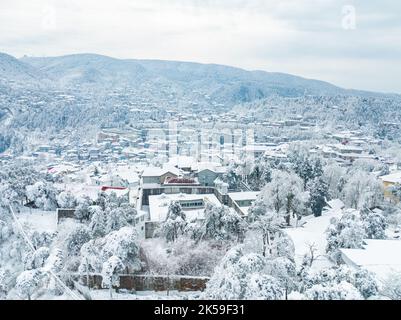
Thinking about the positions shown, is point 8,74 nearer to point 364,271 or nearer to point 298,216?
point 298,216

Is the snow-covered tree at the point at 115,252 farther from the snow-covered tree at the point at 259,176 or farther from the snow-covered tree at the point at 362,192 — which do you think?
the snow-covered tree at the point at 362,192

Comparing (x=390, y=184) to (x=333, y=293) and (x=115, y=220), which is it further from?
(x=333, y=293)

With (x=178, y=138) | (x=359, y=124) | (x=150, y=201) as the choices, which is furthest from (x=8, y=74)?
(x=150, y=201)

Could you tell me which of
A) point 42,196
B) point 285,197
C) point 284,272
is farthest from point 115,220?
point 285,197

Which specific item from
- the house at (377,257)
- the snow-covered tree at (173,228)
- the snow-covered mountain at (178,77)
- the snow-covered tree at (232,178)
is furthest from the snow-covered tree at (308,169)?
the snow-covered mountain at (178,77)

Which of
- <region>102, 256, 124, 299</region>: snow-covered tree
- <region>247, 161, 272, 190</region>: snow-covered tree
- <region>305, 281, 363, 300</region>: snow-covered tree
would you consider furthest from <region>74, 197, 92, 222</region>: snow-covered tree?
<region>305, 281, 363, 300</region>: snow-covered tree
